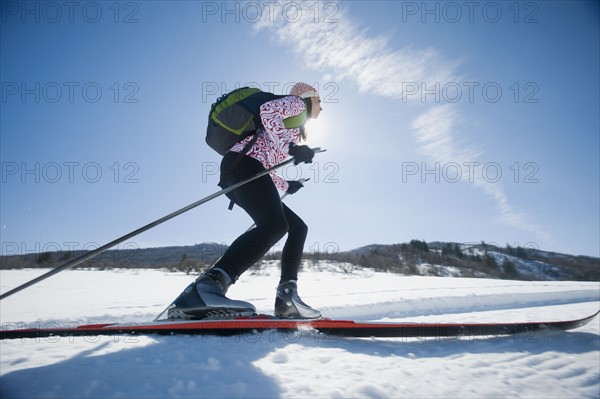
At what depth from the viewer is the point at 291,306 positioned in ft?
7.47

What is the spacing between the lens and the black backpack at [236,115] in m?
2.17

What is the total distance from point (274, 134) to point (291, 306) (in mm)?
1341

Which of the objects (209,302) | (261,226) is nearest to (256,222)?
(261,226)

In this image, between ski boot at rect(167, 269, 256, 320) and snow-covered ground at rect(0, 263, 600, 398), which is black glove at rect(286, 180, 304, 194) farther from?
snow-covered ground at rect(0, 263, 600, 398)

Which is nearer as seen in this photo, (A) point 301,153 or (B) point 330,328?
(B) point 330,328

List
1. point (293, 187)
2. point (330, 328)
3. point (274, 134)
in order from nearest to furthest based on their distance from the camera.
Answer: point (330, 328) < point (274, 134) < point (293, 187)

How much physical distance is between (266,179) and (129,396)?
1.62m

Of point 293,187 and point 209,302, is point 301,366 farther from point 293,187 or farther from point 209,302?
point 293,187

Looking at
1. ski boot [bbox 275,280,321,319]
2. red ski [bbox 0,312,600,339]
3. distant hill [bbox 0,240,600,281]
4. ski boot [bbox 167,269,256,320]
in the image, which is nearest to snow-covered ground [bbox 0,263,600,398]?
red ski [bbox 0,312,600,339]

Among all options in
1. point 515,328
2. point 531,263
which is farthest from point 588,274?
point 515,328

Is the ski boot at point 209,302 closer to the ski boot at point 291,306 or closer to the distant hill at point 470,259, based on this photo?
the ski boot at point 291,306

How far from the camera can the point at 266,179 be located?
2.28m

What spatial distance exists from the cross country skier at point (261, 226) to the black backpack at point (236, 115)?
0.21ft

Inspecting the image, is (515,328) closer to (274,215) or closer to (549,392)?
(549,392)
